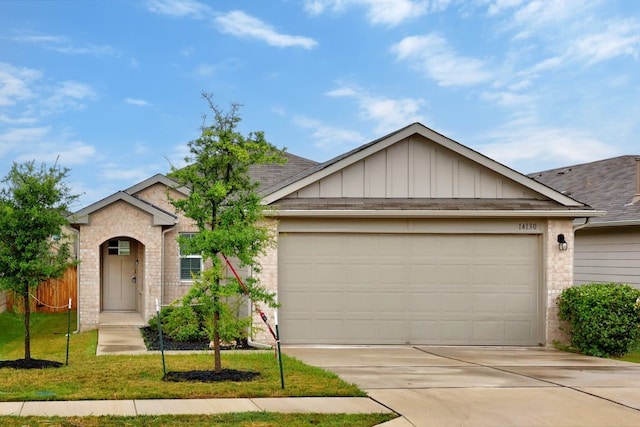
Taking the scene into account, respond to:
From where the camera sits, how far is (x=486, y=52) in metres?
18.6

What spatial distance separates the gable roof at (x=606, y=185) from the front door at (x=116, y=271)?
1293cm

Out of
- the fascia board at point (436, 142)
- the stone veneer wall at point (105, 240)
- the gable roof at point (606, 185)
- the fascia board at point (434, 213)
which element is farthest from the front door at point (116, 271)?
the gable roof at point (606, 185)

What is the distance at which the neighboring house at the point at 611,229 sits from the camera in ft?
62.2

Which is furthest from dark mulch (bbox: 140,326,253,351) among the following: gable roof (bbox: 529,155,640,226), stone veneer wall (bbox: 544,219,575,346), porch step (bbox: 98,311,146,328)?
gable roof (bbox: 529,155,640,226)

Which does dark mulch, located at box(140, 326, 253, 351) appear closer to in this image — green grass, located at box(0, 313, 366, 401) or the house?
the house

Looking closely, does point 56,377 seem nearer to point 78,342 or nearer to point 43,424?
point 43,424

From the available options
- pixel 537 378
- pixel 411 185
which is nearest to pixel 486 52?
pixel 411 185

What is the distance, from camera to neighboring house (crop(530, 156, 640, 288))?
19.0 m

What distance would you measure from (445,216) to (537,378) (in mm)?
4919

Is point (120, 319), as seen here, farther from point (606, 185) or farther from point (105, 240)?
point (606, 185)

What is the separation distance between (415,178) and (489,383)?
6.12m

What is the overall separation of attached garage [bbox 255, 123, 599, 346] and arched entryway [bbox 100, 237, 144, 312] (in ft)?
27.8

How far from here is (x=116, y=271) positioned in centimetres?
2280

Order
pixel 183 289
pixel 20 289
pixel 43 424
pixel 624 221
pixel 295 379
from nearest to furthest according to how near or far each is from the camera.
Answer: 1. pixel 43 424
2. pixel 295 379
3. pixel 20 289
4. pixel 624 221
5. pixel 183 289
